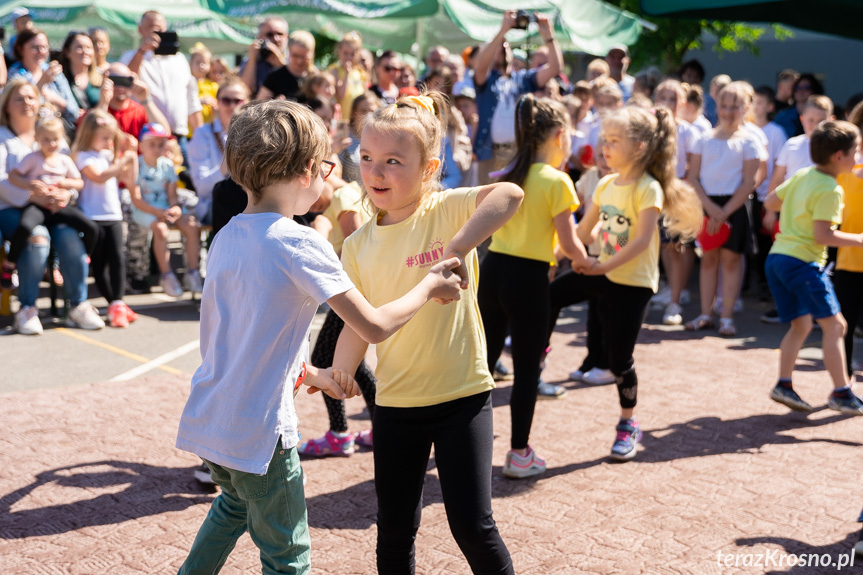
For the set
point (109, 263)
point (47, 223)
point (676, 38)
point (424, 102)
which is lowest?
point (109, 263)

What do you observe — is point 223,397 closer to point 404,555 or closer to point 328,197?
point 404,555

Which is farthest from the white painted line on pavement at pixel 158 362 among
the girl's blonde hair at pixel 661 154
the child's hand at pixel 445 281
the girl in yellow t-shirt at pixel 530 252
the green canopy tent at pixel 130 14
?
the green canopy tent at pixel 130 14

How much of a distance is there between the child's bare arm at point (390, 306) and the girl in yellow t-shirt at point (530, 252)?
196 cm

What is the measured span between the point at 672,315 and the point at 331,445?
188 inches

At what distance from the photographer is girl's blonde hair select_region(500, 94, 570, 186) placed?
4.84m

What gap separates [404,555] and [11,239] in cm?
607

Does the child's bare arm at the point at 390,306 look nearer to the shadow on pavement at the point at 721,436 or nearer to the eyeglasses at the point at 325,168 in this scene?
the eyeglasses at the point at 325,168

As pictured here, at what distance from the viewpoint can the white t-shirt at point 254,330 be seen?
259 centimetres

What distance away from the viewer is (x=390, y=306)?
8.82 ft

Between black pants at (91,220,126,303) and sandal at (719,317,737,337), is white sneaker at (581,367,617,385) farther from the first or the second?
black pants at (91,220,126,303)

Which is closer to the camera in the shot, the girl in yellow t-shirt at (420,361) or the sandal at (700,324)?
the girl in yellow t-shirt at (420,361)

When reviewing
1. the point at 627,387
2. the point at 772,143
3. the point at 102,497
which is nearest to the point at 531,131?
the point at 627,387

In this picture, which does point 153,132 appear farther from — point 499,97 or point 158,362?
point 499,97

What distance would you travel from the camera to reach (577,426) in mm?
5695
